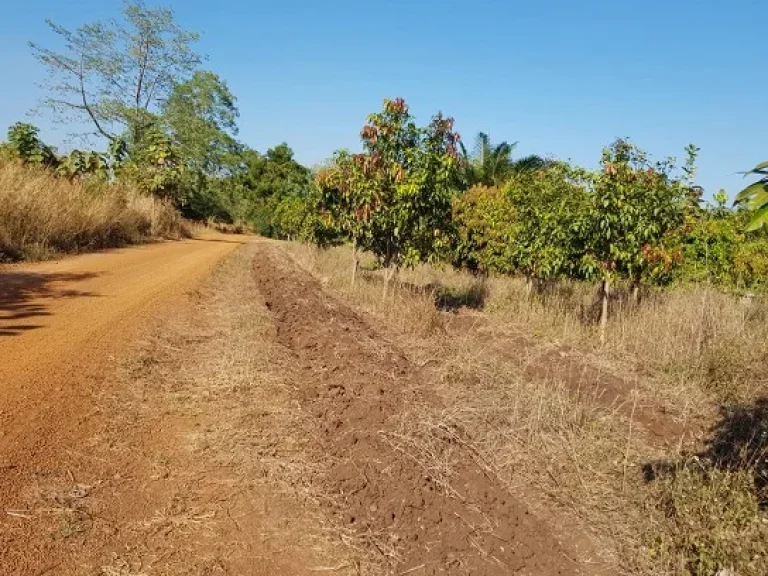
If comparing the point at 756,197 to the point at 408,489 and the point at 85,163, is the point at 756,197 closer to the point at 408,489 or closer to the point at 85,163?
the point at 408,489

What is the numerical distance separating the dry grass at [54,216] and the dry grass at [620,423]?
6.74 meters

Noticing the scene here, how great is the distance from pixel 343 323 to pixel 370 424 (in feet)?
12.5

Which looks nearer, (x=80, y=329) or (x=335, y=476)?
(x=335, y=476)

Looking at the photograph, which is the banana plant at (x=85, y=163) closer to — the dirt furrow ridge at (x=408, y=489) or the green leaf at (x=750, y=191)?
the dirt furrow ridge at (x=408, y=489)

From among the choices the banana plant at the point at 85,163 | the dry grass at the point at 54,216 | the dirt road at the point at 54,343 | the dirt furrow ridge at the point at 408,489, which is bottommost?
the dirt furrow ridge at the point at 408,489

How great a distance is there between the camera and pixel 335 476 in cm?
375

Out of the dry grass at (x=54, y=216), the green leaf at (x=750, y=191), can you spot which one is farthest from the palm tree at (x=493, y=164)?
the green leaf at (x=750, y=191)

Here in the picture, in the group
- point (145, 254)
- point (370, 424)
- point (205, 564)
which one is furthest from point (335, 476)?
point (145, 254)

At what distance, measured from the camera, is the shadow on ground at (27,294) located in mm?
5777

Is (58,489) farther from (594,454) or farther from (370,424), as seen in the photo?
(594,454)

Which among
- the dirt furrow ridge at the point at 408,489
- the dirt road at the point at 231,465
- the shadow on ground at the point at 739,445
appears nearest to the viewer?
the dirt road at the point at 231,465

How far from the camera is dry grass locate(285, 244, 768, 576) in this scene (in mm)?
3486

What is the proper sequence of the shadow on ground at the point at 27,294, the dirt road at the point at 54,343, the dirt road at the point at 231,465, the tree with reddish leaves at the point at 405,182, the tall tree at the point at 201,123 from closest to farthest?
the dirt road at the point at 231,465
the dirt road at the point at 54,343
the shadow on ground at the point at 27,294
the tree with reddish leaves at the point at 405,182
the tall tree at the point at 201,123

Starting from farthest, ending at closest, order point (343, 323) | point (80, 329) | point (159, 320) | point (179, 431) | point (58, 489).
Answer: point (343, 323)
point (159, 320)
point (80, 329)
point (179, 431)
point (58, 489)
